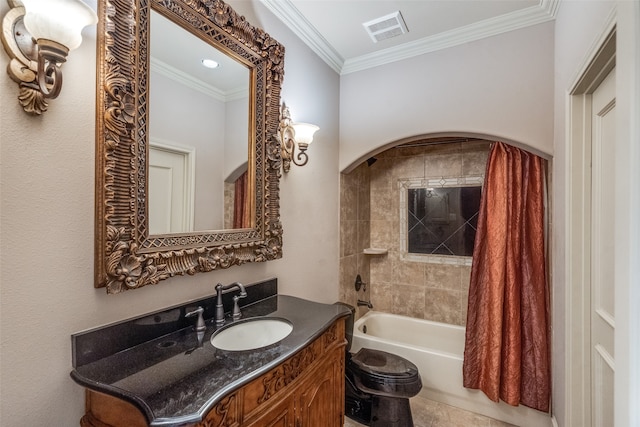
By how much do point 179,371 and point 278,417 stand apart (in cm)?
41

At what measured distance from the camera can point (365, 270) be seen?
127 inches

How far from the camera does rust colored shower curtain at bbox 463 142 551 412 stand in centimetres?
212

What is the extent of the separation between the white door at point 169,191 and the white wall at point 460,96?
1475 millimetres

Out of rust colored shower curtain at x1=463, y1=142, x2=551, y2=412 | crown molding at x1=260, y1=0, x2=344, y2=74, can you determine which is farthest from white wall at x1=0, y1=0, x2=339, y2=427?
rust colored shower curtain at x1=463, y1=142, x2=551, y2=412

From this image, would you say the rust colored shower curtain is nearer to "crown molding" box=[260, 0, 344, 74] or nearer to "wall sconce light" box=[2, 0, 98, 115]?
"crown molding" box=[260, 0, 344, 74]

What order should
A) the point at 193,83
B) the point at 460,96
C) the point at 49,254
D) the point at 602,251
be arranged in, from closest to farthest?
1. the point at 49,254
2. the point at 602,251
3. the point at 193,83
4. the point at 460,96

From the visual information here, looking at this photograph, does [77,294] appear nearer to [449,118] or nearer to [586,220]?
[586,220]

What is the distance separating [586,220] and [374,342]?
1.74 m

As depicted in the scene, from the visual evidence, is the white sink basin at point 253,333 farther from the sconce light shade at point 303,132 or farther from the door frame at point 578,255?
the door frame at point 578,255

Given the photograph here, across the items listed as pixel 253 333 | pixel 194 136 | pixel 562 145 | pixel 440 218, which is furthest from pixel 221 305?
pixel 440 218

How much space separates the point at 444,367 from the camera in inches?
92.8

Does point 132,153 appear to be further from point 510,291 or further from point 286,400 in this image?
point 510,291

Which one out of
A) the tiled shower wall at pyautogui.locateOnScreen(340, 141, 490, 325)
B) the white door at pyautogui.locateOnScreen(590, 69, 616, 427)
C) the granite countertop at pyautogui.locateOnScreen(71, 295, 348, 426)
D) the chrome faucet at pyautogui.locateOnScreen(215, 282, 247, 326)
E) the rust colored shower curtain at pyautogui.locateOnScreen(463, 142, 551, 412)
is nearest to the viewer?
the granite countertop at pyautogui.locateOnScreen(71, 295, 348, 426)

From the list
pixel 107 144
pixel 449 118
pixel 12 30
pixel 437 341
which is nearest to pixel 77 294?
pixel 107 144
